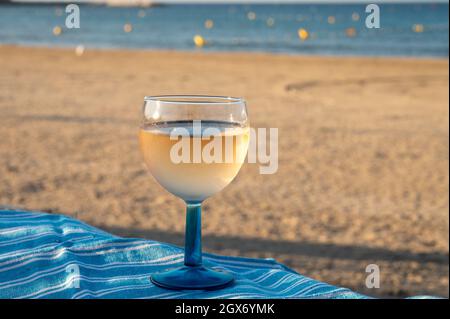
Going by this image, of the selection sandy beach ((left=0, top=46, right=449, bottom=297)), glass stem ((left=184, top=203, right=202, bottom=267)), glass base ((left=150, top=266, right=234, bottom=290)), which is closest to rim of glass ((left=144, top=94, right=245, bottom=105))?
glass stem ((left=184, top=203, right=202, bottom=267))

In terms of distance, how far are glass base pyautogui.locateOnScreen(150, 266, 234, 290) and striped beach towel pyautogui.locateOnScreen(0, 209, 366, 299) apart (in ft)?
0.03

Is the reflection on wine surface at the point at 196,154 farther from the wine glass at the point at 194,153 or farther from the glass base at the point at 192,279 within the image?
the glass base at the point at 192,279

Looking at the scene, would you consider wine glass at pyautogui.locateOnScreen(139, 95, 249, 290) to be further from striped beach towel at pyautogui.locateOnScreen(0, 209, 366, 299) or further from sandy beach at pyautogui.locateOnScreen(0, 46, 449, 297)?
sandy beach at pyautogui.locateOnScreen(0, 46, 449, 297)

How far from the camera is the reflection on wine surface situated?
1.08 meters

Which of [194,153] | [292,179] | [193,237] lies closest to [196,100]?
[194,153]

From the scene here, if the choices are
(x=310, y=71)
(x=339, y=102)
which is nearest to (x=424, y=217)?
(x=339, y=102)

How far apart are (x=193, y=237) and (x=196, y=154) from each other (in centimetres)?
14

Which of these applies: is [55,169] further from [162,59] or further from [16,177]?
[162,59]

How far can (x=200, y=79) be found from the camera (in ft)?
53.5

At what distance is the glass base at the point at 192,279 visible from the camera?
1.04 meters

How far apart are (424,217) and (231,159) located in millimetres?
5187

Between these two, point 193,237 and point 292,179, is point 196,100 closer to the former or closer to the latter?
point 193,237

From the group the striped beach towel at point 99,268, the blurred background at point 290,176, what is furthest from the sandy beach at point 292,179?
the striped beach towel at point 99,268

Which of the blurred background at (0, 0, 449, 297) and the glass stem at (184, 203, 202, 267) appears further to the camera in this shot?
the blurred background at (0, 0, 449, 297)
